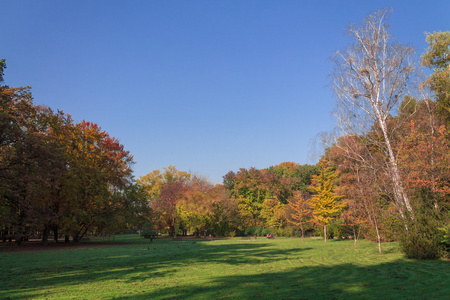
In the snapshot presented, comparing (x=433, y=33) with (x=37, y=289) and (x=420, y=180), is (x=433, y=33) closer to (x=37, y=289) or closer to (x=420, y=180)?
(x=420, y=180)

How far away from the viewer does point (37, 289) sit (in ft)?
26.3

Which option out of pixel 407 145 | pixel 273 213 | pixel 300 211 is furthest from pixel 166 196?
pixel 407 145

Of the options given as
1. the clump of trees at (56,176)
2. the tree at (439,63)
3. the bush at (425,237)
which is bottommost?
the bush at (425,237)

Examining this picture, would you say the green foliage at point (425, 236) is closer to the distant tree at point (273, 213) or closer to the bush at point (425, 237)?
the bush at point (425, 237)

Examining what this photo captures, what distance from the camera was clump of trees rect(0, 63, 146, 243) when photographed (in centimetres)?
2009

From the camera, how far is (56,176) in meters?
24.0

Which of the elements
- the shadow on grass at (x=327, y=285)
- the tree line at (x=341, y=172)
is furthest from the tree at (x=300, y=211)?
the shadow on grass at (x=327, y=285)

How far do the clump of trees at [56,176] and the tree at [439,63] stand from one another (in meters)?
26.5

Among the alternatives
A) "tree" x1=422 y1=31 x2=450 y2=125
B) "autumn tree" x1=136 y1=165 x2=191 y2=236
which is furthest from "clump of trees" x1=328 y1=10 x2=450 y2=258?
"autumn tree" x1=136 y1=165 x2=191 y2=236

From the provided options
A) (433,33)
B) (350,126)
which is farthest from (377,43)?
(350,126)

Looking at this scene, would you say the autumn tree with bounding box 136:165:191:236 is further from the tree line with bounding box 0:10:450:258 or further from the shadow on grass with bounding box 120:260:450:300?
the shadow on grass with bounding box 120:260:450:300

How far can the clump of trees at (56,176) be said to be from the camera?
20094 mm

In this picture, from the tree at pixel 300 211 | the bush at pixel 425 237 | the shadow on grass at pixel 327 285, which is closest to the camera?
the shadow on grass at pixel 327 285

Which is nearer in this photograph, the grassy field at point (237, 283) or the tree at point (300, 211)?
the grassy field at point (237, 283)
